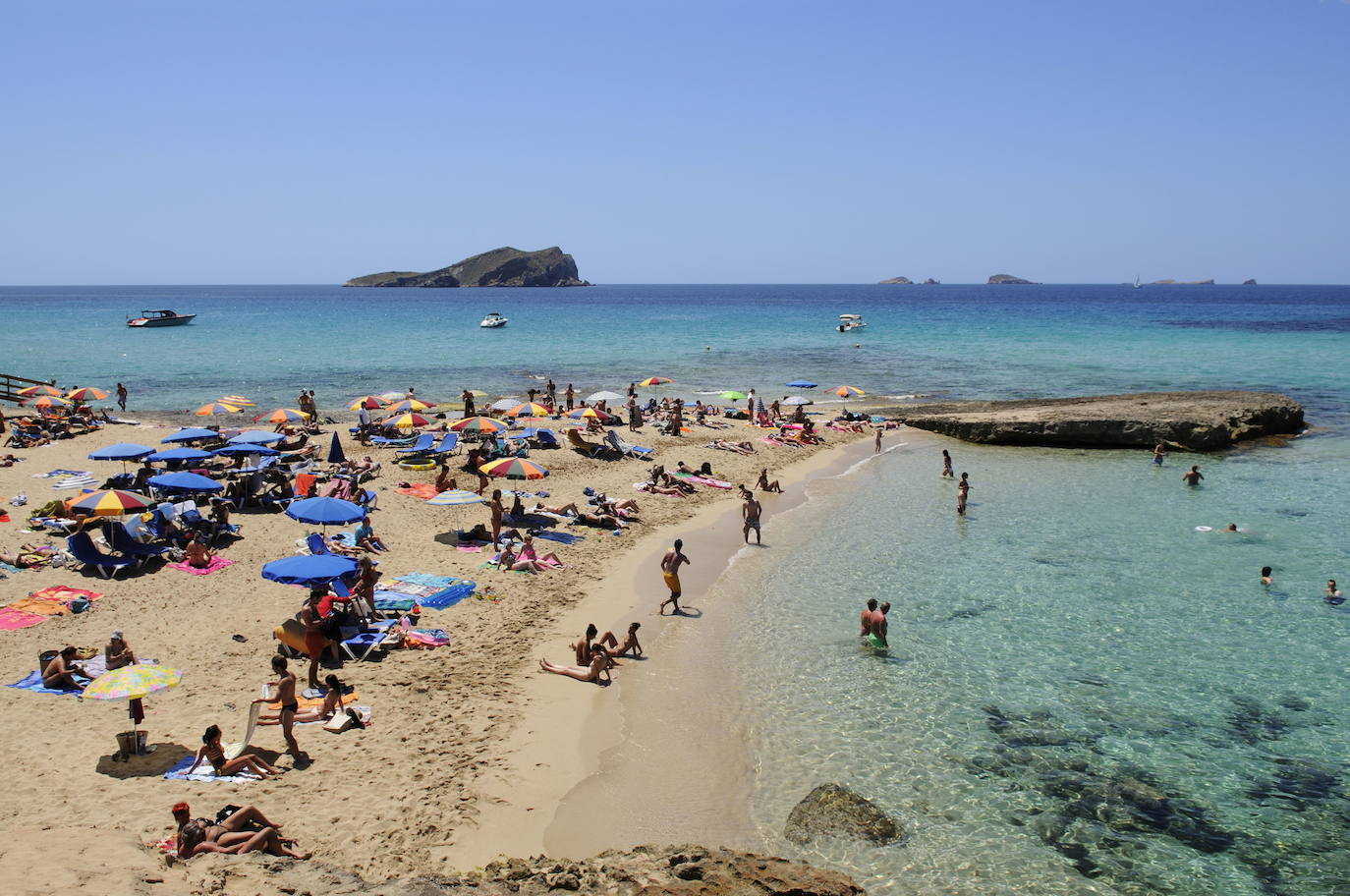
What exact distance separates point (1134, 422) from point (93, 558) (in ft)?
96.7

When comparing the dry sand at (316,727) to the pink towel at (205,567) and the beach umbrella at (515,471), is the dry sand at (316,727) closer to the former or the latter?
the pink towel at (205,567)

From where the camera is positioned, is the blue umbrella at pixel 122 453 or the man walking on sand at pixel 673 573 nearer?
the man walking on sand at pixel 673 573

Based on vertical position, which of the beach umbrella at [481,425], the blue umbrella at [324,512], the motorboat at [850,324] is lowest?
the blue umbrella at [324,512]

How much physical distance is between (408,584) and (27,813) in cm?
686

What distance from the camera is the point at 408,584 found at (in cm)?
1452

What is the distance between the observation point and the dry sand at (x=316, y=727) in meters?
8.09

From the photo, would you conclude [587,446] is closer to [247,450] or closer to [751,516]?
[751,516]

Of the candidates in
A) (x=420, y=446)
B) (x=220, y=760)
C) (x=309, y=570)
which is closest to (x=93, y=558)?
(x=309, y=570)

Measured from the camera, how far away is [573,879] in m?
7.20

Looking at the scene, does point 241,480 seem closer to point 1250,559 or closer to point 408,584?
point 408,584

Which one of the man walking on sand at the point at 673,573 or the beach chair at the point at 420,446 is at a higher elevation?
the beach chair at the point at 420,446

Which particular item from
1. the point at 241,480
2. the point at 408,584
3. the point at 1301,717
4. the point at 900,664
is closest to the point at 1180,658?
the point at 1301,717

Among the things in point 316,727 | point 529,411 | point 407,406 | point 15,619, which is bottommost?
point 316,727

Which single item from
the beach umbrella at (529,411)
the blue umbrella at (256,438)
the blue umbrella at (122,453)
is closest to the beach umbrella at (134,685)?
the blue umbrella at (122,453)
